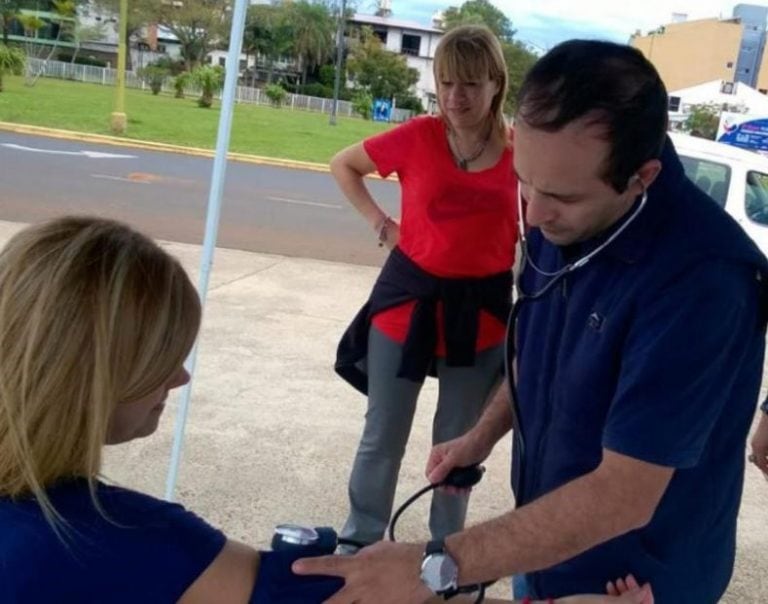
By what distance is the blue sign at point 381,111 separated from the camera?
1665 inches

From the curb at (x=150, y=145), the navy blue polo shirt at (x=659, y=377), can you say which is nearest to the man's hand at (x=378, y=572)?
the navy blue polo shirt at (x=659, y=377)

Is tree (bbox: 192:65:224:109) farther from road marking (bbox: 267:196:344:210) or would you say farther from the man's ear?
the man's ear

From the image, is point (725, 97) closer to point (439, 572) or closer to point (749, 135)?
point (749, 135)

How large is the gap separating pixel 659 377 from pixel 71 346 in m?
0.74

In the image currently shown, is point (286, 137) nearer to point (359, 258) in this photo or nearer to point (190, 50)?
point (359, 258)

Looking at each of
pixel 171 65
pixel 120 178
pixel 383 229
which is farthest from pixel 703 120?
pixel 171 65

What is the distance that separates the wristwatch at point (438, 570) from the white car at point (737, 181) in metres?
7.75

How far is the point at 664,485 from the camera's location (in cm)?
121

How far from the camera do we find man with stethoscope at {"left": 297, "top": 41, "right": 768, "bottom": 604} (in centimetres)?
117

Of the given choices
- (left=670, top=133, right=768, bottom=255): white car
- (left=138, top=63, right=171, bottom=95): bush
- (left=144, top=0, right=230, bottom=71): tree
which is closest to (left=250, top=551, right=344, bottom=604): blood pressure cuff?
(left=670, top=133, right=768, bottom=255): white car

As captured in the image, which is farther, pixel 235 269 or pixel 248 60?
pixel 248 60

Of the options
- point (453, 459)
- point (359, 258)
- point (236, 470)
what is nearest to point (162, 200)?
point (359, 258)

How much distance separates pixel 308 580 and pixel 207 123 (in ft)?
80.0

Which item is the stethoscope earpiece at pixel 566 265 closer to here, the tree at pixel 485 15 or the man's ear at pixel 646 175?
the man's ear at pixel 646 175
